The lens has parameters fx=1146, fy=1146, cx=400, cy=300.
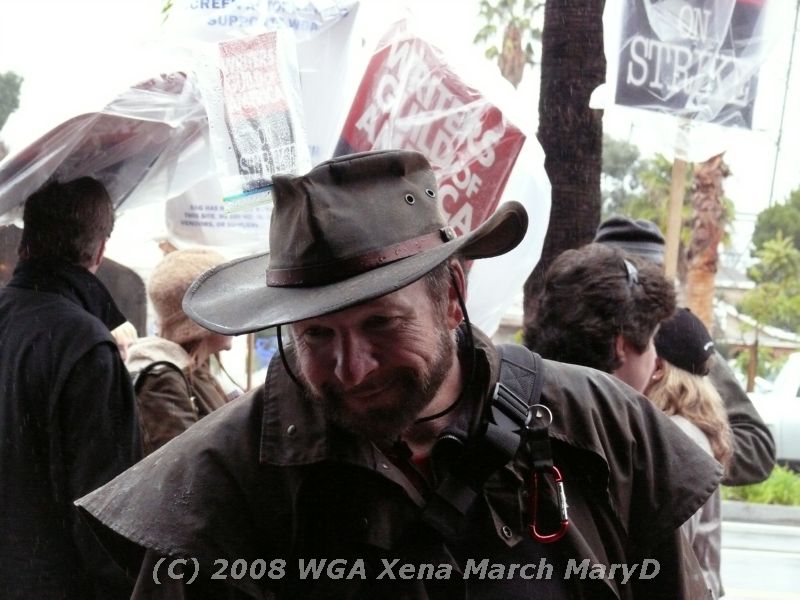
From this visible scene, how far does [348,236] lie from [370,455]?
389mm

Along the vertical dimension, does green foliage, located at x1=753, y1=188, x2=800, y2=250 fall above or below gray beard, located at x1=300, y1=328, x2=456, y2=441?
below

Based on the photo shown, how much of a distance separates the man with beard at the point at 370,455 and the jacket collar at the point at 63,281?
1.44m

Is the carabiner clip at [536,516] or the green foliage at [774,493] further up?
the carabiner clip at [536,516]

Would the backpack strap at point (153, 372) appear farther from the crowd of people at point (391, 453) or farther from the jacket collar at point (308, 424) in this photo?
the jacket collar at point (308, 424)

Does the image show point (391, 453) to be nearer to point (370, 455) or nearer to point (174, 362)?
point (370, 455)

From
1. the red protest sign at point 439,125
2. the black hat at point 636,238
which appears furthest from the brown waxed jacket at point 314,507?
the black hat at point 636,238

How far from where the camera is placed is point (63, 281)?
11.5 ft

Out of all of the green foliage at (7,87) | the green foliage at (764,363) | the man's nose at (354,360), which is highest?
the man's nose at (354,360)

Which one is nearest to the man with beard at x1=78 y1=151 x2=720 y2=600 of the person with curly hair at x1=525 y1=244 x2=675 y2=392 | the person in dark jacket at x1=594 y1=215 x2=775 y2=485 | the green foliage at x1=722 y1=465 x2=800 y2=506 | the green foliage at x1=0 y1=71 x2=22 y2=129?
the person with curly hair at x1=525 y1=244 x2=675 y2=392

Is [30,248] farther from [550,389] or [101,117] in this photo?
[550,389]

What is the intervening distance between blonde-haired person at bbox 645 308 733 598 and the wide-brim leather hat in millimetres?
1193

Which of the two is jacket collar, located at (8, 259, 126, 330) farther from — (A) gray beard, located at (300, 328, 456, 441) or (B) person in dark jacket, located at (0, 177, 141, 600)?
(A) gray beard, located at (300, 328, 456, 441)

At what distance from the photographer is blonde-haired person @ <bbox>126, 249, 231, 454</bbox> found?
3.65 m

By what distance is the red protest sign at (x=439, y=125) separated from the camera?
327cm
